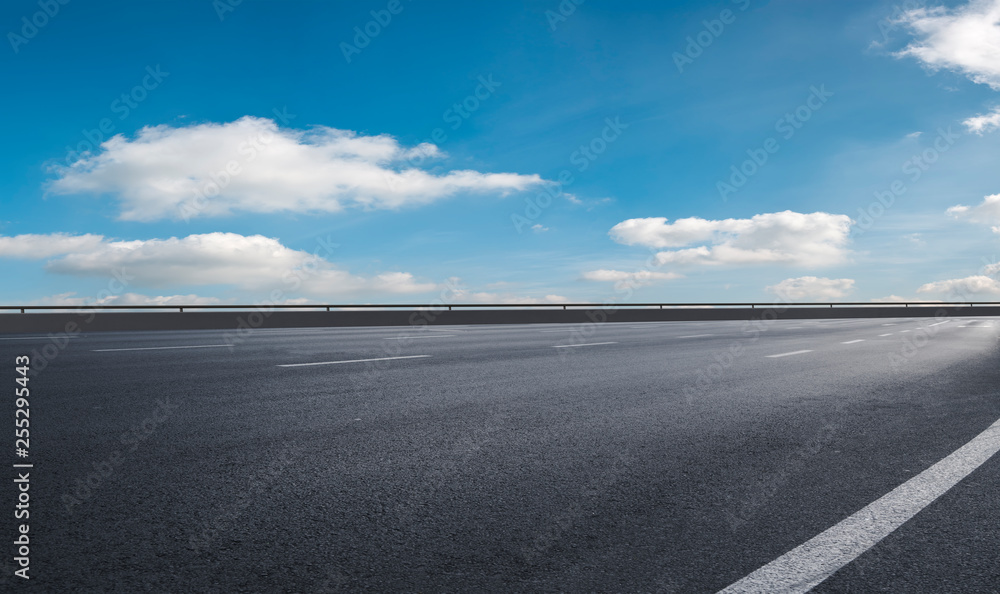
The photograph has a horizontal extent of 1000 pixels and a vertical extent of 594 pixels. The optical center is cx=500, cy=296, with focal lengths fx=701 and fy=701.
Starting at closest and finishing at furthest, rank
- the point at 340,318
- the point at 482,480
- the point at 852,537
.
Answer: the point at 852,537, the point at 482,480, the point at 340,318

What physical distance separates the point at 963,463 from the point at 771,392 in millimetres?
3258

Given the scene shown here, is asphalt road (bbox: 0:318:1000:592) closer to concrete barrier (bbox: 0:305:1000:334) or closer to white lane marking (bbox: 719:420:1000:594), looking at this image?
white lane marking (bbox: 719:420:1000:594)

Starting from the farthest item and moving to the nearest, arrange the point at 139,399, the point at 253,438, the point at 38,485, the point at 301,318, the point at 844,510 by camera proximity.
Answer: the point at 301,318 < the point at 139,399 < the point at 253,438 < the point at 38,485 < the point at 844,510

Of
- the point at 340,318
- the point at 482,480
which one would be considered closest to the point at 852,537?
the point at 482,480

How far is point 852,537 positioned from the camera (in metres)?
3.16

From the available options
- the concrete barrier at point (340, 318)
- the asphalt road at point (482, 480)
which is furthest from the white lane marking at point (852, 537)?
the concrete barrier at point (340, 318)

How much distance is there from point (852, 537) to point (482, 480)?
6.34 ft

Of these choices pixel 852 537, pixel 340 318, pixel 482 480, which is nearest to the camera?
pixel 852 537

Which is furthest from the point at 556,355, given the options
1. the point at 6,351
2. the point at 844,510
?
the point at 6,351

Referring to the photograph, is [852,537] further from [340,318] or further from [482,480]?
[340,318]

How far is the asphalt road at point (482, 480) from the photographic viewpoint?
281cm

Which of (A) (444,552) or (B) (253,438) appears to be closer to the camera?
(A) (444,552)

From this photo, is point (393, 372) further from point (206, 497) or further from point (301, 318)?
point (301, 318)

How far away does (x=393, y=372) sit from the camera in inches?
361
